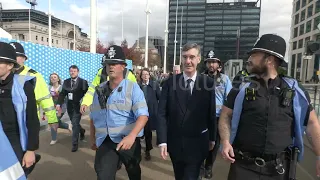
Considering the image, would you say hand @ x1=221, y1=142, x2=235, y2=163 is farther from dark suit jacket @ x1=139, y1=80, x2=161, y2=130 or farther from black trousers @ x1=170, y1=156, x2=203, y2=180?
dark suit jacket @ x1=139, y1=80, x2=161, y2=130

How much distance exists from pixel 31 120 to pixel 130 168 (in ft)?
3.97

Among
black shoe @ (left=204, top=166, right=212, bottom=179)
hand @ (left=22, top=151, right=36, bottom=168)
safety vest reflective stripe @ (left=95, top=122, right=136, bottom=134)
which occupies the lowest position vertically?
black shoe @ (left=204, top=166, right=212, bottom=179)

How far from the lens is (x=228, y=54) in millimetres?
62094

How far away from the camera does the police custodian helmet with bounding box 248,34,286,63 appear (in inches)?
82.5

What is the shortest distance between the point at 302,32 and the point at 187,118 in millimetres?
68800

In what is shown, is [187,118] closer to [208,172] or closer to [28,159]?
[28,159]

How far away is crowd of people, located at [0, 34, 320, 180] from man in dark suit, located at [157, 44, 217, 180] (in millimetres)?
11

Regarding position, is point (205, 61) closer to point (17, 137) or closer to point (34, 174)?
point (17, 137)

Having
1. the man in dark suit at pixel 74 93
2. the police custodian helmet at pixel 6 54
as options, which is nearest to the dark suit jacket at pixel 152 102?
the man in dark suit at pixel 74 93

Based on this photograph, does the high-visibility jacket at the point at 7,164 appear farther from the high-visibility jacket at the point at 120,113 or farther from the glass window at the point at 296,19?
the glass window at the point at 296,19

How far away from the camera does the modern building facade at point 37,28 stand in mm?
74000

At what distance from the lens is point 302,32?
6100 centimetres

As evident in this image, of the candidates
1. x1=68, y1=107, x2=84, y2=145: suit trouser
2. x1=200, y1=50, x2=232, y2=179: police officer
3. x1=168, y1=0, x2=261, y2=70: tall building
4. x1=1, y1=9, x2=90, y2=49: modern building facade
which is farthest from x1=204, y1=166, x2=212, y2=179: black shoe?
x1=1, y1=9, x2=90, y2=49: modern building facade

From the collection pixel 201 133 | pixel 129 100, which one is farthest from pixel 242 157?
pixel 129 100
